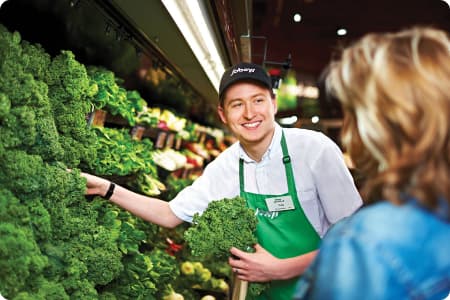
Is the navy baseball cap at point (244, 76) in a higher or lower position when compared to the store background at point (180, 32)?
lower

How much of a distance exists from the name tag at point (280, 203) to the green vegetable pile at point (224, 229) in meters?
0.18

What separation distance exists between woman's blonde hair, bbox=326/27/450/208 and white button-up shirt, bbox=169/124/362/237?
1.12 m

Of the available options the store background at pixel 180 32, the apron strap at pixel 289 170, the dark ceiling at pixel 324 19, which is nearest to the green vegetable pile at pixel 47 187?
the store background at pixel 180 32

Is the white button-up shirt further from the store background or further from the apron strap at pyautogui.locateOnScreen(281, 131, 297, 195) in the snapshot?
the store background

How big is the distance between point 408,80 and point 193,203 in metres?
1.60

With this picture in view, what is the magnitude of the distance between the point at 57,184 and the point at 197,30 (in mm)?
1067

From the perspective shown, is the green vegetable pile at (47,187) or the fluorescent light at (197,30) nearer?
the green vegetable pile at (47,187)

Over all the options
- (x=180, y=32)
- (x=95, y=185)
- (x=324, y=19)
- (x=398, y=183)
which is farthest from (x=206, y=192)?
(x=324, y=19)

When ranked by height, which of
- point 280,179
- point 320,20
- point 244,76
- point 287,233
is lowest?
point 287,233

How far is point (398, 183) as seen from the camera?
934 millimetres

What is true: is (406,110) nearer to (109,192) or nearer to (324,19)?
(109,192)

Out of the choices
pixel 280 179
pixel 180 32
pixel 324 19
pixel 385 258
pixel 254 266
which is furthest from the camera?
pixel 324 19

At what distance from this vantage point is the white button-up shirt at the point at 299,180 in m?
2.12

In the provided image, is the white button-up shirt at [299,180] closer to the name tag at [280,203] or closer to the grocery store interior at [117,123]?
the name tag at [280,203]
